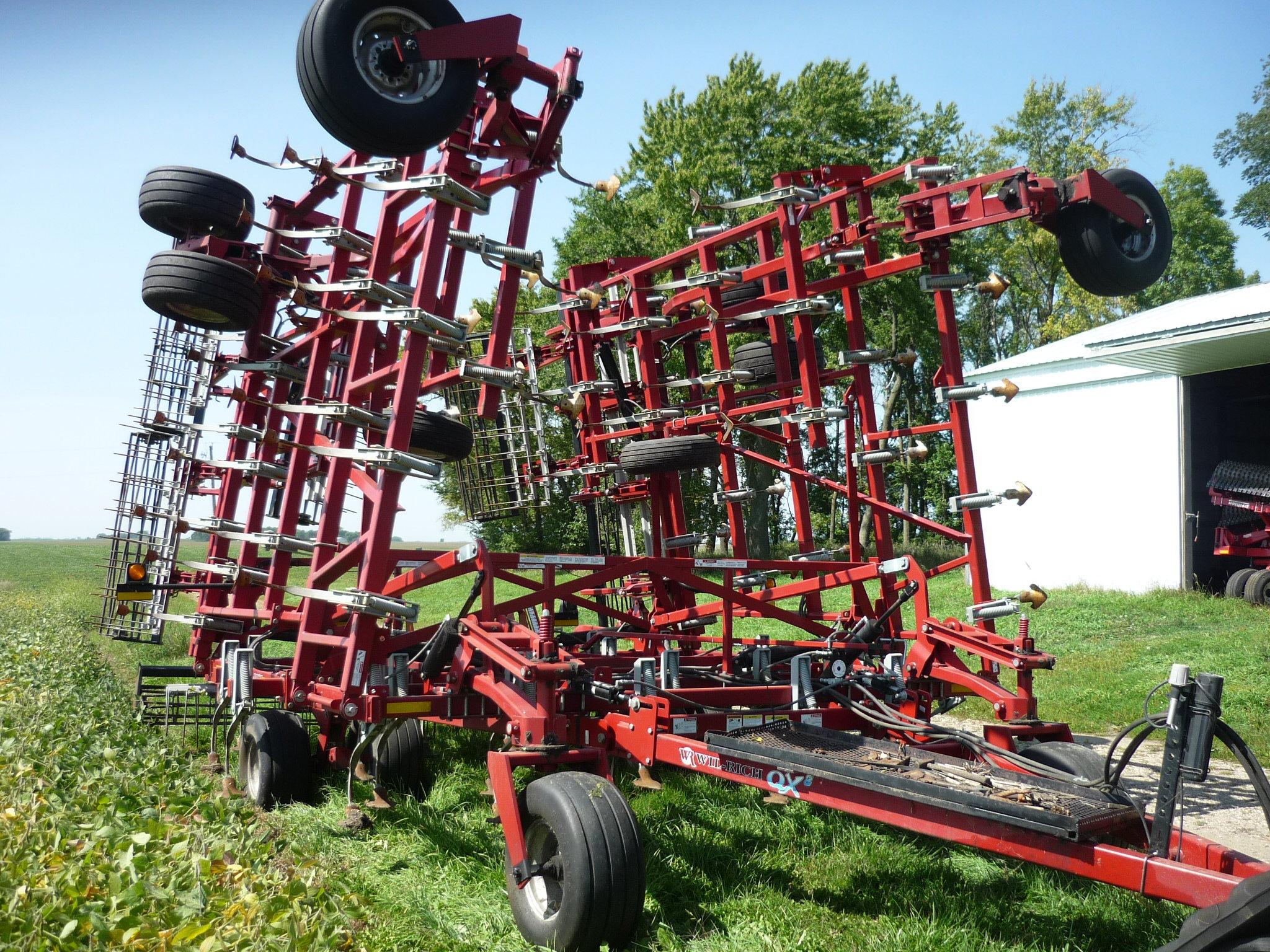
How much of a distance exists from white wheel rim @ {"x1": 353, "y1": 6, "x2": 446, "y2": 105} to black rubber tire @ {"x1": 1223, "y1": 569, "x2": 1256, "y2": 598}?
14.9m

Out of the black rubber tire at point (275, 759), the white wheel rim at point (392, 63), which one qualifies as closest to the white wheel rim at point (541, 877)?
the black rubber tire at point (275, 759)

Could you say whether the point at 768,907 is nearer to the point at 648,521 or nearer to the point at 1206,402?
the point at 648,521

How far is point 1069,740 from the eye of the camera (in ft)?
18.8

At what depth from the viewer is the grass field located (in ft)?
10.9

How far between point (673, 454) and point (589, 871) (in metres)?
4.37

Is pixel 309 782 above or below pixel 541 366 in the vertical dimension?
below

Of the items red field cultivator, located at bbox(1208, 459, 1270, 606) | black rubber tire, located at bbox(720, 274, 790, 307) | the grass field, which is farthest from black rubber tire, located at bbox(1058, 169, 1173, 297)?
red field cultivator, located at bbox(1208, 459, 1270, 606)

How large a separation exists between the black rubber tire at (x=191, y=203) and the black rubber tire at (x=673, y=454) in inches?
139

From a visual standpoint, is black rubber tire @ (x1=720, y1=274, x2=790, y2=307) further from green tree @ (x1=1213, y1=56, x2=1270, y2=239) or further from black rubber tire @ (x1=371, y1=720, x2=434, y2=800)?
green tree @ (x1=1213, y1=56, x2=1270, y2=239)

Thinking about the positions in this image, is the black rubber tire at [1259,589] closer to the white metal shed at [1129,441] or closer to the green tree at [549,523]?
the white metal shed at [1129,441]

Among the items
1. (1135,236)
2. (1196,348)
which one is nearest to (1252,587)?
(1196,348)

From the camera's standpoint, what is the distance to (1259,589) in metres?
15.2

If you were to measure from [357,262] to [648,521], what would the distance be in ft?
11.7

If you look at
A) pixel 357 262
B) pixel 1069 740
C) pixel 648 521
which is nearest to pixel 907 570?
pixel 1069 740
